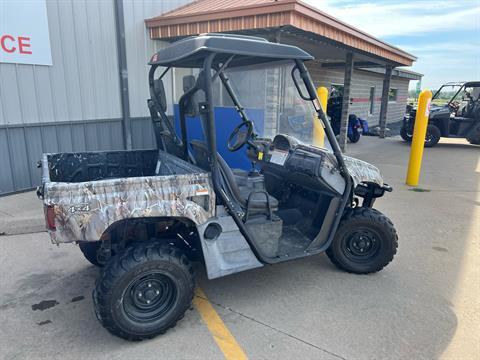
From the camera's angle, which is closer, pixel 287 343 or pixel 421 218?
pixel 287 343

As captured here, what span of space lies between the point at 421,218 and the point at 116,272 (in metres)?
4.42

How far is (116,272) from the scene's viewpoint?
95.7 inches

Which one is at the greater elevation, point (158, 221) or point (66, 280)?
point (158, 221)

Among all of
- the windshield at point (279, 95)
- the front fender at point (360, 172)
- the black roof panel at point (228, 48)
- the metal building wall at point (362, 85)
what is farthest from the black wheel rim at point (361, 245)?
the metal building wall at point (362, 85)

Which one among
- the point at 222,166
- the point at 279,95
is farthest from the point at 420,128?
the point at 222,166

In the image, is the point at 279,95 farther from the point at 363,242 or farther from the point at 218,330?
the point at 218,330

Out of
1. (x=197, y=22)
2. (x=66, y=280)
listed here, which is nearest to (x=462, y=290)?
(x=66, y=280)

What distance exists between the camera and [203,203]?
2.67 meters

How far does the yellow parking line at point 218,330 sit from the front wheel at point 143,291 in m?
0.27

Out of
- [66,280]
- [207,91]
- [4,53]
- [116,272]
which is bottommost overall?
[66,280]

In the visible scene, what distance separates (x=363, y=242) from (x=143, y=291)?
211cm

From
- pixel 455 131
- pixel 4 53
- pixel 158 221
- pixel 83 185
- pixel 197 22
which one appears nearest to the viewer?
pixel 83 185

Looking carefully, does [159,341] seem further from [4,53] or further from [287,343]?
[4,53]

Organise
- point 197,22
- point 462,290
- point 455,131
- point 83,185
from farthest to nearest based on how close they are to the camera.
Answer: point 455,131 < point 197,22 < point 462,290 < point 83,185
